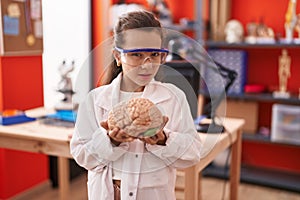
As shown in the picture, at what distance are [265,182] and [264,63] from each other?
3.60 feet

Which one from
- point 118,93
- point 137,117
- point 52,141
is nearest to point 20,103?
point 52,141

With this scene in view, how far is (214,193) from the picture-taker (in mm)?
3168

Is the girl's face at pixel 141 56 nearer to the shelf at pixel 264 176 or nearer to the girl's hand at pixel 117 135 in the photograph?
the girl's hand at pixel 117 135

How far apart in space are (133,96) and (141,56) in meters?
0.11

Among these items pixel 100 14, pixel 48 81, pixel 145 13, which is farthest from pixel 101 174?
pixel 100 14

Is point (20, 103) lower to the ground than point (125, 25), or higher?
lower

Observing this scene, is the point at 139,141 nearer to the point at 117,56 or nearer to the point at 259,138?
the point at 117,56

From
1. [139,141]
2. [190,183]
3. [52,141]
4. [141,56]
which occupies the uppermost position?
[141,56]

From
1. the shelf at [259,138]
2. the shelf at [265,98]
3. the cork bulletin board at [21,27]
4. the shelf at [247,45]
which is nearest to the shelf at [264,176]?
the shelf at [259,138]

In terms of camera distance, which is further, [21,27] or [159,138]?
[21,27]

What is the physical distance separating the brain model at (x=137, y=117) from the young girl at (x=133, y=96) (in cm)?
2

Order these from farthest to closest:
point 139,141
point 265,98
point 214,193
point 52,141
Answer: point 265,98
point 214,193
point 52,141
point 139,141

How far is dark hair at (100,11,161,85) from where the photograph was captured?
96 centimetres

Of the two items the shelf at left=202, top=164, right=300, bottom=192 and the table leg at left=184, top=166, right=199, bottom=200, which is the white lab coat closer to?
the table leg at left=184, top=166, right=199, bottom=200
